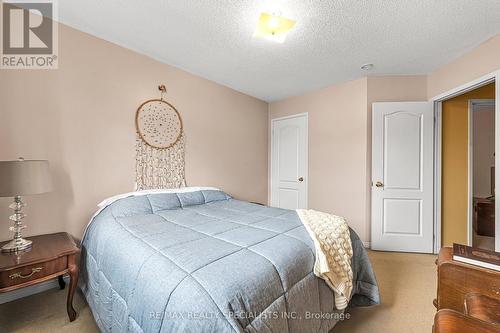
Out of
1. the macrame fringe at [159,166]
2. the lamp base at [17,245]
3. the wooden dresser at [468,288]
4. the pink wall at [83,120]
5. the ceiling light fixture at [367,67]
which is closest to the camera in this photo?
the wooden dresser at [468,288]

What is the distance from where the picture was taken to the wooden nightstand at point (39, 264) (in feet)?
4.68

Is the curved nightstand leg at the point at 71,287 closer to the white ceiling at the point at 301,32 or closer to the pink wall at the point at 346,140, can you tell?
the white ceiling at the point at 301,32

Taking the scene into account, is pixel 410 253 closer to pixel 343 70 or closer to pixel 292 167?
pixel 292 167

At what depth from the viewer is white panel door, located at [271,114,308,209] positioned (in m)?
3.82

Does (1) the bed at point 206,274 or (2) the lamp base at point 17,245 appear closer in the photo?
(1) the bed at point 206,274

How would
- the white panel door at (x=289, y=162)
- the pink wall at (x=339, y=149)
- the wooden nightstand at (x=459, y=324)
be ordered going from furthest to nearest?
1. the white panel door at (x=289, y=162)
2. the pink wall at (x=339, y=149)
3. the wooden nightstand at (x=459, y=324)

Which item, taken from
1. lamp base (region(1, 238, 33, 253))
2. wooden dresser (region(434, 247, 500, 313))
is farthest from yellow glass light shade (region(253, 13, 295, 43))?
lamp base (region(1, 238, 33, 253))

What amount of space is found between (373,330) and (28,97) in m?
3.25

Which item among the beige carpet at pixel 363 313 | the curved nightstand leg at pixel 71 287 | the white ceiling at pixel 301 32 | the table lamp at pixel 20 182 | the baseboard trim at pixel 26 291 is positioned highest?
the white ceiling at pixel 301 32

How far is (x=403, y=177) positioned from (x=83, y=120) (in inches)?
146

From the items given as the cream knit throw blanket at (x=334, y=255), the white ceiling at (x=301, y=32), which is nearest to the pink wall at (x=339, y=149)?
the white ceiling at (x=301, y=32)

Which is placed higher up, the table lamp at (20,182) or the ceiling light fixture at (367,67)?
the ceiling light fixture at (367,67)

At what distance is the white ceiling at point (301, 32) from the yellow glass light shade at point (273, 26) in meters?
0.15

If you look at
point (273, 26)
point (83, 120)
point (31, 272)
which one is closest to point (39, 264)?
point (31, 272)
